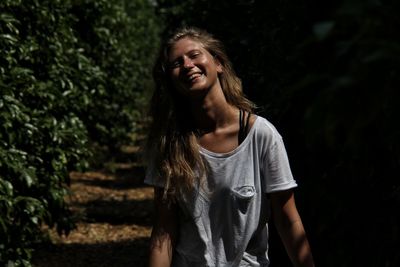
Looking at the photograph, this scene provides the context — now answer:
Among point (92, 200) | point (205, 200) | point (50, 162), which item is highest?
point (205, 200)

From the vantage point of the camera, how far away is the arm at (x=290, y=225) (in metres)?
2.94

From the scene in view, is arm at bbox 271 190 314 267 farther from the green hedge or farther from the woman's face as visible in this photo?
the green hedge

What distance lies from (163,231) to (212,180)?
10.3 inches

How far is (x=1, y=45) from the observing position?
18.7ft

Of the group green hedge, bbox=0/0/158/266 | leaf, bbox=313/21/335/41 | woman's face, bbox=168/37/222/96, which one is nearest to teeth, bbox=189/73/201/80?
woman's face, bbox=168/37/222/96

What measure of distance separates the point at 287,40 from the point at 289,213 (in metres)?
1.89

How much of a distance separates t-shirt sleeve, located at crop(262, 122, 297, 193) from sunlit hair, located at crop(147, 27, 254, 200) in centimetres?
22

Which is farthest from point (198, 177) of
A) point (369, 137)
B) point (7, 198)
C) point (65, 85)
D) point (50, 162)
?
point (65, 85)

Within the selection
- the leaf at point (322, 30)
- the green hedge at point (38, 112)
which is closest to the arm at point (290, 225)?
the leaf at point (322, 30)

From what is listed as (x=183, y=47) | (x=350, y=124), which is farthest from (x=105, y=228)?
(x=350, y=124)

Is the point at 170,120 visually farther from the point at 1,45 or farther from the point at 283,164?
the point at 1,45

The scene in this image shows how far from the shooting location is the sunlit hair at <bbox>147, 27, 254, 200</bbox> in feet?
9.70

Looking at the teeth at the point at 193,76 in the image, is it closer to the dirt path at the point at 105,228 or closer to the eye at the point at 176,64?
the eye at the point at 176,64

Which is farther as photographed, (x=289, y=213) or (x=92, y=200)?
(x=92, y=200)
